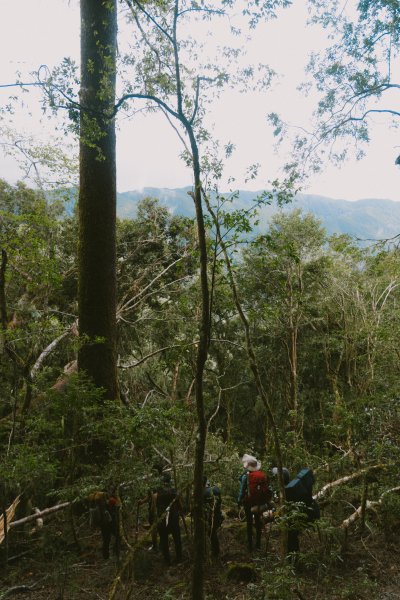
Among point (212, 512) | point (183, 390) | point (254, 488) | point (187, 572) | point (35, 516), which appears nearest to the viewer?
point (187, 572)

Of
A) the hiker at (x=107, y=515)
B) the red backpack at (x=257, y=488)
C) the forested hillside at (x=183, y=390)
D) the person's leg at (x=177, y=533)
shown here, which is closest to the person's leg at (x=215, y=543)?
the forested hillside at (x=183, y=390)

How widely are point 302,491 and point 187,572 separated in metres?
1.96

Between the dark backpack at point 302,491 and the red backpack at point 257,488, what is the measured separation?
828 mm

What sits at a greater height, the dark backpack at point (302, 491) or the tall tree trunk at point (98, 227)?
the tall tree trunk at point (98, 227)

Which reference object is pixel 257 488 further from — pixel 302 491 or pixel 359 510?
pixel 359 510

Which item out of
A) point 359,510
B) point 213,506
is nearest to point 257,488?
point 213,506

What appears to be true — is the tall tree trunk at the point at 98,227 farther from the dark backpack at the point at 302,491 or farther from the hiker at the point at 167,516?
the dark backpack at the point at 302,491

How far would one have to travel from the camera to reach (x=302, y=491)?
5.43 m

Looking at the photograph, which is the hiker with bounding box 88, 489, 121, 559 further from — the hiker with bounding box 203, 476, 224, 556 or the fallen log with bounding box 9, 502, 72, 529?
the hiker with bounding box 203, 476, 224, 556

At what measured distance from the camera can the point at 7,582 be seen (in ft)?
18.1

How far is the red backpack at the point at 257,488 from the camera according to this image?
6258 millimetres

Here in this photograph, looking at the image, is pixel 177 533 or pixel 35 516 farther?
pixel 35 516

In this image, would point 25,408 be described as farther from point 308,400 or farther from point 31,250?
point 308,400

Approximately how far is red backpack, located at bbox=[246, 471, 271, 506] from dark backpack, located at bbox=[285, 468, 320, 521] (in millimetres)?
828
